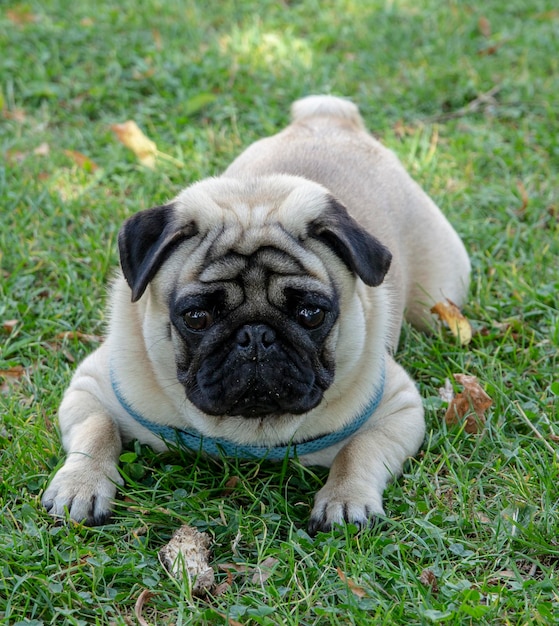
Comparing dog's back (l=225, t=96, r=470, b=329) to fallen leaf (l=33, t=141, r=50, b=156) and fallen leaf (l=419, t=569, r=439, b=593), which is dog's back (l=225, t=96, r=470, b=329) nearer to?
fallen leaf (l=419, t=569, r=439, b=593)

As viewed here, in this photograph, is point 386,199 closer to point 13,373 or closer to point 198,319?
point 198,319

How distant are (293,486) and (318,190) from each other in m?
1.20

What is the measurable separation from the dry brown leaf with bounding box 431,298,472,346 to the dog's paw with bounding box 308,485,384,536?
1342 mm

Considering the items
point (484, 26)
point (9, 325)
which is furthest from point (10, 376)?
point (484, 26)

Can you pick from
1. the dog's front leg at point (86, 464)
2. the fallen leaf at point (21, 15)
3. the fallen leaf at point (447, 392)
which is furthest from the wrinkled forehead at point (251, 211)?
the fallen leaf at point (21, 15)

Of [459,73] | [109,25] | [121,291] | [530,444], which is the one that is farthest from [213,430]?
[109,25]

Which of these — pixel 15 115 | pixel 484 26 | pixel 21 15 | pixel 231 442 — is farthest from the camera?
pixel 484 26

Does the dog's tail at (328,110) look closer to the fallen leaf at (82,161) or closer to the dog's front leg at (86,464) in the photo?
the fallen leaf at (82,161)

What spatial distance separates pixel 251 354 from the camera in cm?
320

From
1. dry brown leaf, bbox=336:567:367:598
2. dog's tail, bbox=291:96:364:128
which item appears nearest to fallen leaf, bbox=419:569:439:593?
dry brown leaf, bbox=336:567:367:598

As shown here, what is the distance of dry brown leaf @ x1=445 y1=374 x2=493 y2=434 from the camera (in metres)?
3.88

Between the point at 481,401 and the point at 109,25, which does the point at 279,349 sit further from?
the point at 109,25

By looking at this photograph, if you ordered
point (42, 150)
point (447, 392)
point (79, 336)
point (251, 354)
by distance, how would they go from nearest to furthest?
point (251, 354) < point (447, 392) < point (79, 336) < point (42, 150)

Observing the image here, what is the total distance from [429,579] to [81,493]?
130 centimetres
